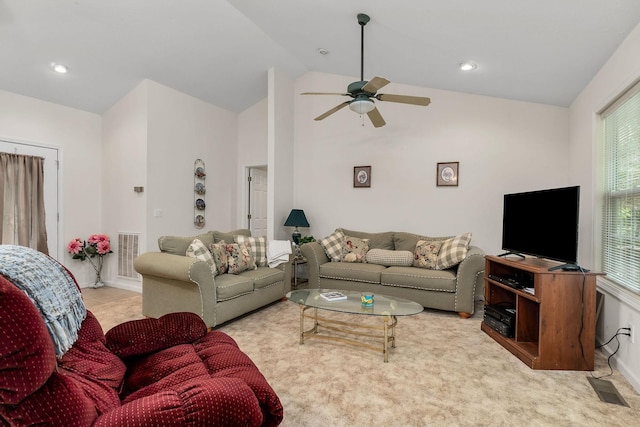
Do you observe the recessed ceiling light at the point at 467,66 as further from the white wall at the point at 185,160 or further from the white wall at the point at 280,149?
the white wall at the point at 185,160

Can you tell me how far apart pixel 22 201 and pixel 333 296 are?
4.07 m

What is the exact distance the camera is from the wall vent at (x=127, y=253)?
458cm

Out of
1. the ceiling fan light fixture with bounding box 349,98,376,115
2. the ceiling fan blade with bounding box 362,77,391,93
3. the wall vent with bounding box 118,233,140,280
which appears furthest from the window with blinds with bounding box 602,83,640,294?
the wall vent with bounding box 118,233,140,280

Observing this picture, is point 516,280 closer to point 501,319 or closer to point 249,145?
point 501,319

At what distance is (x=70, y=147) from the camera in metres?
4.66

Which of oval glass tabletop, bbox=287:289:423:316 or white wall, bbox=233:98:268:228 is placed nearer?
oval glass tabletop, bbox=287:289:423:316

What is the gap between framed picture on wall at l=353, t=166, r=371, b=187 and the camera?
495 centimetres

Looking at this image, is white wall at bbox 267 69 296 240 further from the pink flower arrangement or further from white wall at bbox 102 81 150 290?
the pink flower arrangement

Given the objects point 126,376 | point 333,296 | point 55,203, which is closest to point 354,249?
point 333,296

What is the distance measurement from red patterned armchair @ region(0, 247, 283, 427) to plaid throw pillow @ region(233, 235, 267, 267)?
6.59 ft

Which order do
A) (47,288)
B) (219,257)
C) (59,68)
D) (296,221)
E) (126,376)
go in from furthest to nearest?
(296,221)
(59,68)
(219,257)
(126,376)
(47,288)

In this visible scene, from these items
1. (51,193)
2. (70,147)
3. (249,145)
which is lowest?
(51,193)

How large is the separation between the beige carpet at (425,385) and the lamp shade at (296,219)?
6.49 ft

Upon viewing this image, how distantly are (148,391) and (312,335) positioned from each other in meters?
1.73
